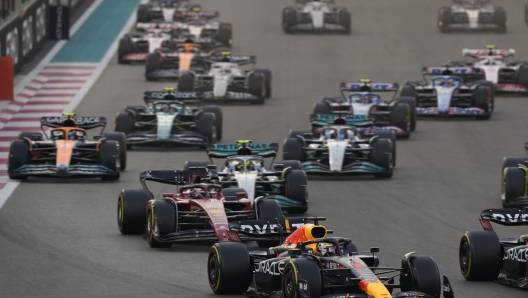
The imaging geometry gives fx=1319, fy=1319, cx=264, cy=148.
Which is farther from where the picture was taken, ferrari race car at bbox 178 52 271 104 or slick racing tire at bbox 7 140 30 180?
ferrari race car at bbox 178 52 271 104

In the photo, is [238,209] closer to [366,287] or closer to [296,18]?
[366,287]

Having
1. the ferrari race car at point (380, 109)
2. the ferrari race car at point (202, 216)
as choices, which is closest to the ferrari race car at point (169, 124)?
the ferrari race car at point (380, 109)

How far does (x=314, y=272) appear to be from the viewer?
50.6 feet

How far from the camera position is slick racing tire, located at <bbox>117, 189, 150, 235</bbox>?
71.1 feet

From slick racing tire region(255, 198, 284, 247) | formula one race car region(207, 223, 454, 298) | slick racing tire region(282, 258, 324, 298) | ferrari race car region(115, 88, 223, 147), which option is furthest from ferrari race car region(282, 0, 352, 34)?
slick racing tire region(282, 258, 324, 298)

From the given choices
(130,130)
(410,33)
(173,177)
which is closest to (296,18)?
(410,33)

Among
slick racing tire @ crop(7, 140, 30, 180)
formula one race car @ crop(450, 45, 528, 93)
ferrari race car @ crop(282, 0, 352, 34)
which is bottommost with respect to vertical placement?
slick racing tire @ crop(7, 140, 30, 180)

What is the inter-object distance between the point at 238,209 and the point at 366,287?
6.59m

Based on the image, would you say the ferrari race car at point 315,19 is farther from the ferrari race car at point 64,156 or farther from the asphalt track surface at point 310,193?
the ferrari race car at point 64,156

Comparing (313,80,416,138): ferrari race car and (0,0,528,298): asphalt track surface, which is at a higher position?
(313,80,416,138): ferrari race car

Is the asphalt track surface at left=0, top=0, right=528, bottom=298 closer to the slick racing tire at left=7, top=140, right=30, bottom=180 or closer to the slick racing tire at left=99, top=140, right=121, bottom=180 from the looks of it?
the slick racing tire at left=99, top=140, right=121, bottom=180

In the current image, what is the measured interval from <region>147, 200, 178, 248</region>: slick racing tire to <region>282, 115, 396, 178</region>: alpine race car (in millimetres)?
7822

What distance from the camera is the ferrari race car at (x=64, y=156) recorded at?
2702 cm

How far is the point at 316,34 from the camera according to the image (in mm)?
54344
